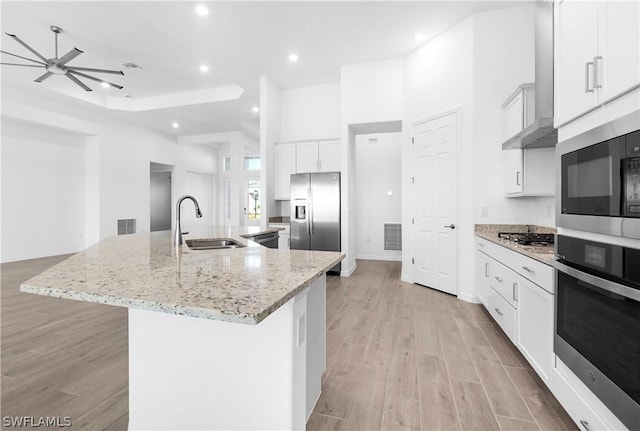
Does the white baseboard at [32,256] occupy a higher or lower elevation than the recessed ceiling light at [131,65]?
lower

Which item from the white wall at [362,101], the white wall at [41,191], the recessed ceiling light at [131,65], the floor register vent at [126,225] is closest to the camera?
the white wall at [362,101]

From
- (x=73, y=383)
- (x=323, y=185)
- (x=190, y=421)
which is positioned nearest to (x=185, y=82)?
(x=323, y=185)

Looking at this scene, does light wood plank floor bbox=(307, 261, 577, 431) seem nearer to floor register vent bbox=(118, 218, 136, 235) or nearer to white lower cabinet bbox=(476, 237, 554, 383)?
white lower cabinet bbox=(476, 237, 554, 383)

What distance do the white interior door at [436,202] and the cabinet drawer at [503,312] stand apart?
949mm

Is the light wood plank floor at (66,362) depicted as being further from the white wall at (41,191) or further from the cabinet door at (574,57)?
the white wall at (41,191)

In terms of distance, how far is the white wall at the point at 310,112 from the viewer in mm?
5434

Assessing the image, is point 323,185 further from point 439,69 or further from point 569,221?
point 569,221

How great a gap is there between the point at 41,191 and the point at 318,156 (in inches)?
228

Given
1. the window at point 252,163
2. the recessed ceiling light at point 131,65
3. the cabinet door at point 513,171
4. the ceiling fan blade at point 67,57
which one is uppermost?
the recessed ceiling light at point 131,65

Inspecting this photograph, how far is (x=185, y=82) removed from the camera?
561 cm

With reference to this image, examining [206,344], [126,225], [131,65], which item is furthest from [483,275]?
[126,225]

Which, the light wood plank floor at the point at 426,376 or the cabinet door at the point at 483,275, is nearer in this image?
the light wood plank floor at the point at 426,376

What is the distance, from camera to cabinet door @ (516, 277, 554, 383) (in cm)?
164

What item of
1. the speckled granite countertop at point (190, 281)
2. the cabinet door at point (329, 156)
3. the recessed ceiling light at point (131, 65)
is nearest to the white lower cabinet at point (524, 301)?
the speckled granite countertop at point (190, 281)
